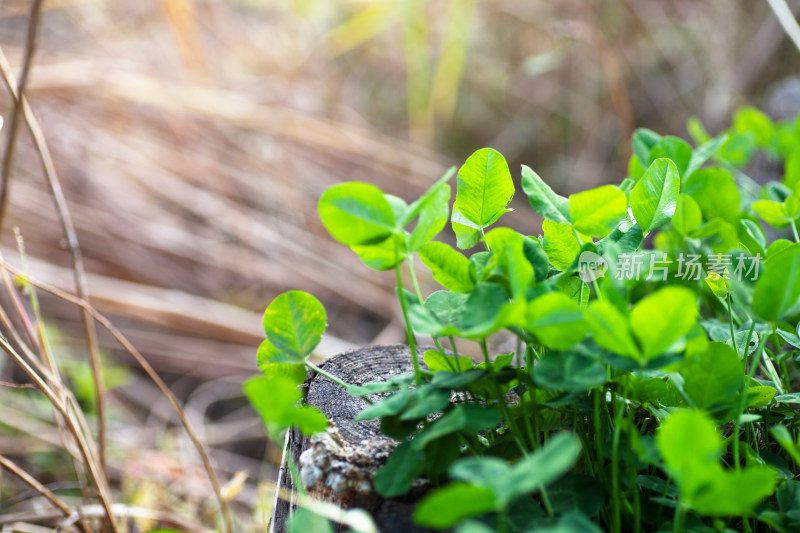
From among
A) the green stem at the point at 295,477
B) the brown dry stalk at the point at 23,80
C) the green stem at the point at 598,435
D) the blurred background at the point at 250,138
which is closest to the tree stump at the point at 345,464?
the green stem at the point at 295,477

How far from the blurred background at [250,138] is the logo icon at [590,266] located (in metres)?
1.04

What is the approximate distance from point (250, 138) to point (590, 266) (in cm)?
212

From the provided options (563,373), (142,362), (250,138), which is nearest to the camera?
(563,373)

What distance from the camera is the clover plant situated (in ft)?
0.97

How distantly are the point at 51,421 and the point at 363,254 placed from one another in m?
1.32

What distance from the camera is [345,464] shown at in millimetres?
426

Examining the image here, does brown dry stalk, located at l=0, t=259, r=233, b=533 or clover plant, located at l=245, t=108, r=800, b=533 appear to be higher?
brown dry stalk, located at l=0, t=259, r=233, b=533

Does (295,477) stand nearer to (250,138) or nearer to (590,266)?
(590,266)

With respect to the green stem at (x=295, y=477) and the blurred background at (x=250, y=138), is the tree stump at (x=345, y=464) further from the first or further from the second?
the blurred background at (x=250, y=138)

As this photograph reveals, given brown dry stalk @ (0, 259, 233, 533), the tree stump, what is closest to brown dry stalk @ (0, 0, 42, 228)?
brown dry stalk @ (0, 259, 233, 533)

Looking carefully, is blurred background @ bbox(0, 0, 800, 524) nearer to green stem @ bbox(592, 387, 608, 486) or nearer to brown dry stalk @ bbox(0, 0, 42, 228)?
brown dry stalk @ bbox(0, 0, 42, 228)

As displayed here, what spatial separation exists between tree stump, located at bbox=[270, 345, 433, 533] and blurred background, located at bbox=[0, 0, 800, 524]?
0.80 meters

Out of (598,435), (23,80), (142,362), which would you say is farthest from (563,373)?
(23,80)

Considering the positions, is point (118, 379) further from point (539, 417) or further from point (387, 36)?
point (387, 36)
